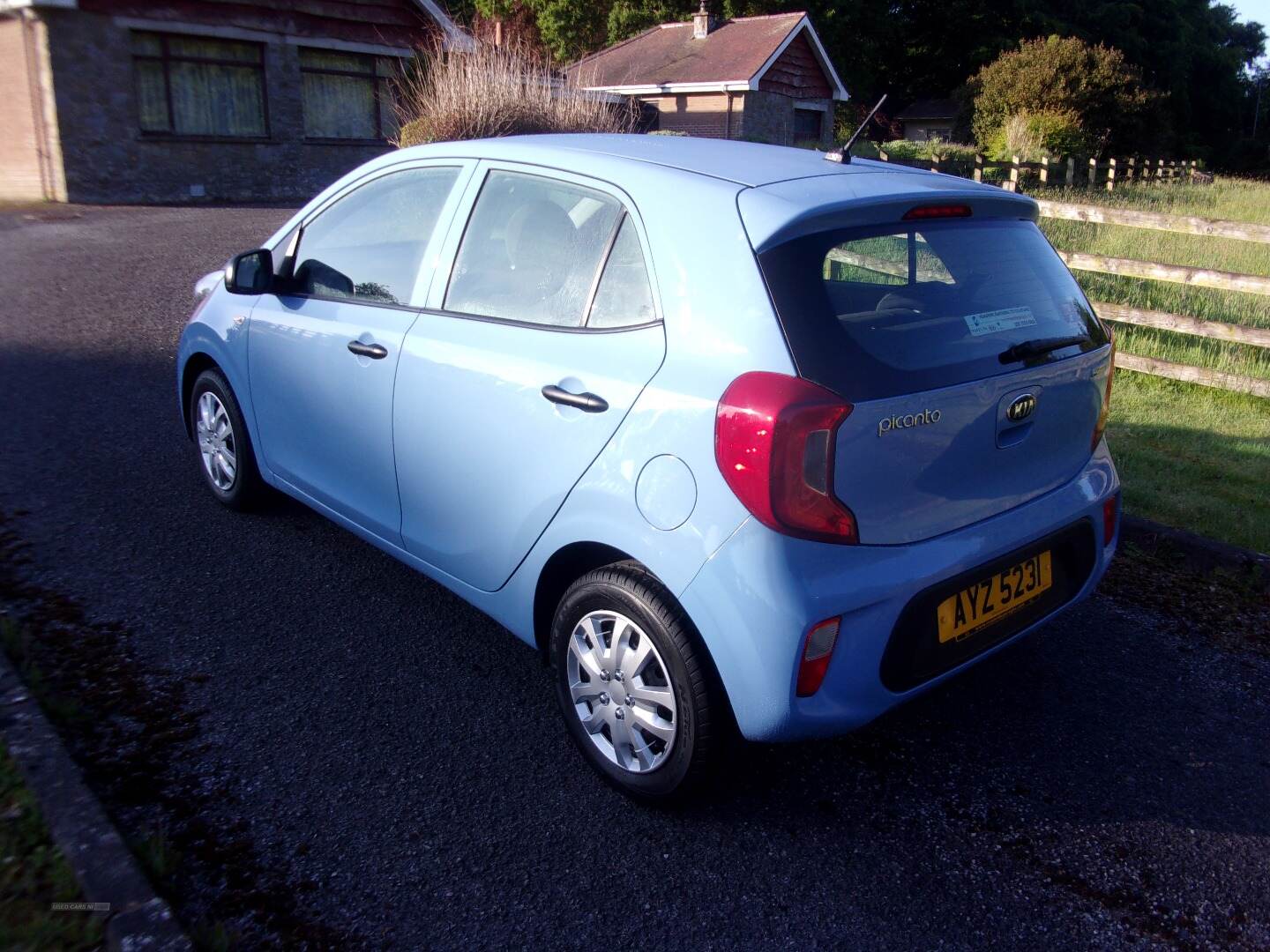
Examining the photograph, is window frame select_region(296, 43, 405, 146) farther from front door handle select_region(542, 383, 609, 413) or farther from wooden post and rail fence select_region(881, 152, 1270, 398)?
front door handle select_region(542, 383, 609, 413)

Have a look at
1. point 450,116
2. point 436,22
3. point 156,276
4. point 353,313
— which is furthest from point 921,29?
point 353,313

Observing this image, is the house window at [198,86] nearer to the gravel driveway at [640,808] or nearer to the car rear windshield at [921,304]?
the gravel driveway at [640,808]

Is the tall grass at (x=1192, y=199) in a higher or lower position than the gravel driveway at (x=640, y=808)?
higher

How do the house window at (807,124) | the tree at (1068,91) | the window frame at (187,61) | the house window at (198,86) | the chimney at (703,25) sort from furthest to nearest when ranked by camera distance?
the tree at (1068,91) < the chimney at (703,25) < the house window at (807,124) < the house window at (198,86) < the window frame at (187,61)

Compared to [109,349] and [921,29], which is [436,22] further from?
[921,29]

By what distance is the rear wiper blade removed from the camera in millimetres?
2990

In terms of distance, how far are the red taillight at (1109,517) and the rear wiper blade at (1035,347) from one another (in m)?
0.54

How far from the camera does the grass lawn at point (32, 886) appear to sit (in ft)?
7.52

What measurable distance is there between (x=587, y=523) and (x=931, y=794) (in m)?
1.35

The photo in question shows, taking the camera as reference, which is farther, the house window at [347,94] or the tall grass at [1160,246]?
the house window at [347,94]

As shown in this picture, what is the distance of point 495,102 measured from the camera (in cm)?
1429

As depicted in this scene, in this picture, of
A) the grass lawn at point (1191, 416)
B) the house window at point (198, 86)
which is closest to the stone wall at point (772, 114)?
the house window at point (198, 86)

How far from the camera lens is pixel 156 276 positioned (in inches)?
443

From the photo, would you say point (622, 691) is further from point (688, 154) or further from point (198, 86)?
point (198, 86)
